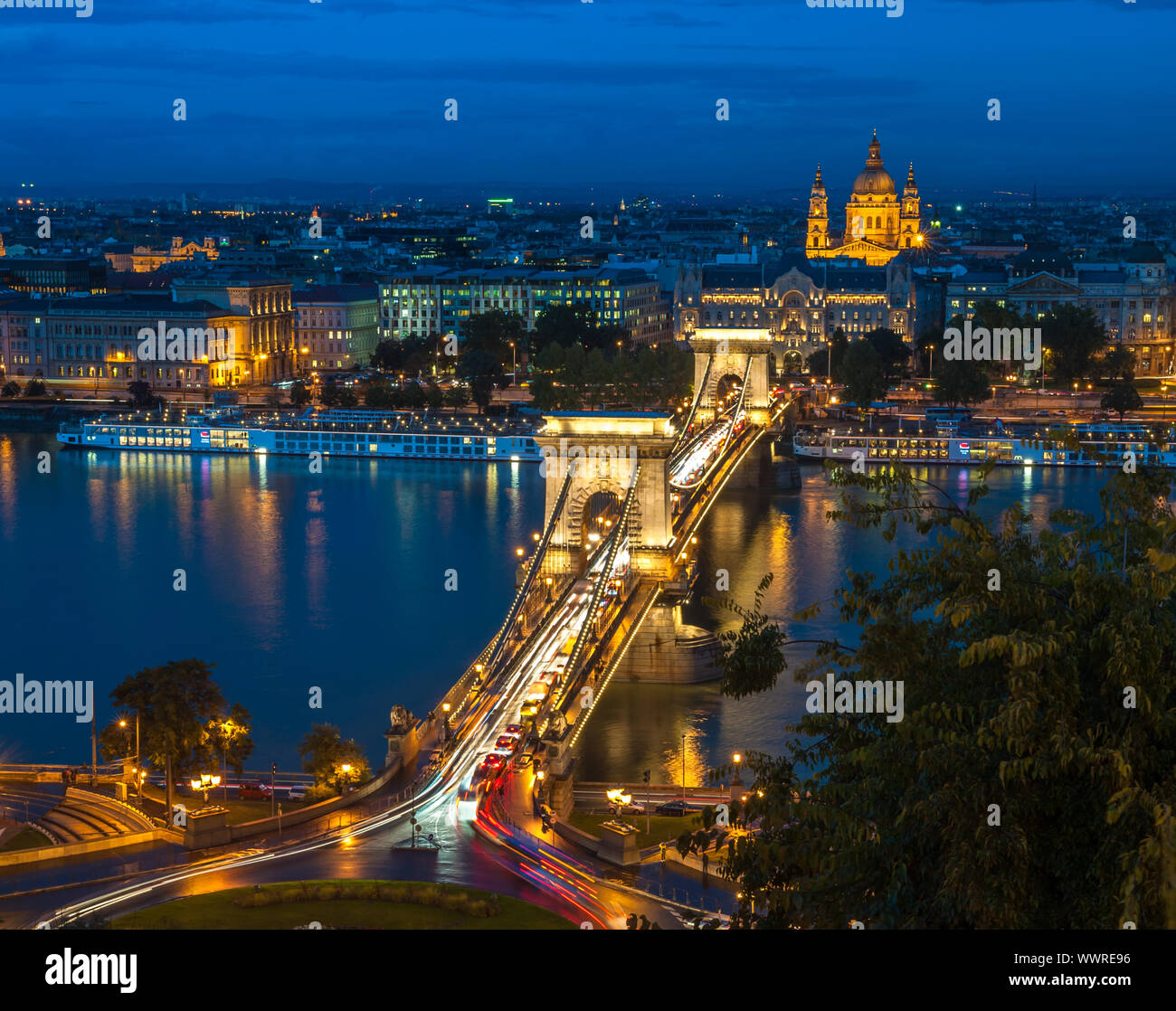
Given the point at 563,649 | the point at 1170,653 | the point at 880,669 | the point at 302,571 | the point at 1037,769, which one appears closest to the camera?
the point at 1037,769

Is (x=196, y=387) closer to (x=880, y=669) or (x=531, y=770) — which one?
(x=531, y=770)

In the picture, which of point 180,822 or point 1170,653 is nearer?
point 1170,653

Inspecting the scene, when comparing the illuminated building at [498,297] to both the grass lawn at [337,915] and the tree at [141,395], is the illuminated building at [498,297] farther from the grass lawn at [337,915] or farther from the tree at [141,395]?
the grass lawn at [337,915]

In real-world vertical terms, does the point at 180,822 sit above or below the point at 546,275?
below

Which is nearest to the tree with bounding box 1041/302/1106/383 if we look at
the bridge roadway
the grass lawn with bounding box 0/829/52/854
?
the bridge roadway

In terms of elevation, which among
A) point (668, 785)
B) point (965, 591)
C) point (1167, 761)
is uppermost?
point (965, 591)

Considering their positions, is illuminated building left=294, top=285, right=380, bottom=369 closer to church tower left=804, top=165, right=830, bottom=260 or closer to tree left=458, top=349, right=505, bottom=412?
tree left=458, top=349, right=505, bottom=412

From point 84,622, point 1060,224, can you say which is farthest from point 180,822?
point 1060,224
